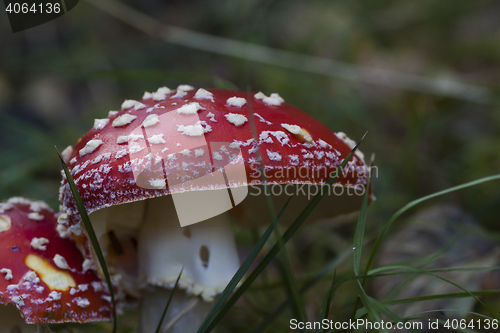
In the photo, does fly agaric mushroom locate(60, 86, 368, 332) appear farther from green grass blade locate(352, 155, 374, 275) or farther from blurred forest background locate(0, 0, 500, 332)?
blurred forest background locate(0, 0, 500, 332)

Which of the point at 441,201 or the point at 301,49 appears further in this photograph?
the point at 301,49

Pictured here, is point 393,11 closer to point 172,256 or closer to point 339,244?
point 339,244

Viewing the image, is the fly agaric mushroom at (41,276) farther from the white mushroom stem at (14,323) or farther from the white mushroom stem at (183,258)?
the white mushroom stem at (183,258)

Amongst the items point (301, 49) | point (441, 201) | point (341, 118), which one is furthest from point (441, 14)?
point (441, 201)

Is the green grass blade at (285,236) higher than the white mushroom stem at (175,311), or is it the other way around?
the green grass blade at (285,236)

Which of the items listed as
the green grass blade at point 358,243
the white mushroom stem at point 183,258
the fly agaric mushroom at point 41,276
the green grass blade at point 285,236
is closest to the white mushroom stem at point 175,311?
the white mushroom stem at point 183,258

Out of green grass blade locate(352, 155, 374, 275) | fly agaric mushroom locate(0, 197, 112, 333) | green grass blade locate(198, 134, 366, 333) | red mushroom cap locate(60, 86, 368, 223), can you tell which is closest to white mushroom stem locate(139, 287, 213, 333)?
fly agaric mushroom locate(0, 197, 112, 333)

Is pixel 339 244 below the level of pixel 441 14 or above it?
below

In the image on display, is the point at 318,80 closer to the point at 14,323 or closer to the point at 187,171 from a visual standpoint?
the point at 187,171

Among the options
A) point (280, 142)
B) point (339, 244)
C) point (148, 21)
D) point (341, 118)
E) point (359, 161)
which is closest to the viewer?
point (280, 142)
